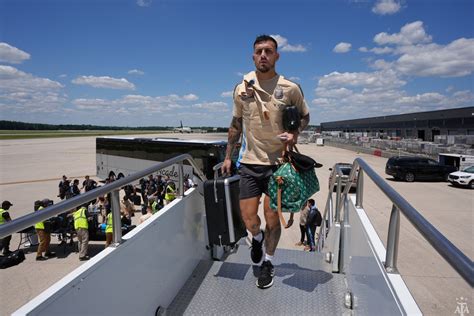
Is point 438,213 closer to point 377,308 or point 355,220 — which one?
point 355,220

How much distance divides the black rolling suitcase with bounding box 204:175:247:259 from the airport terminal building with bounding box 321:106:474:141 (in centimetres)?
5283

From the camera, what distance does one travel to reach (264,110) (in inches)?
118

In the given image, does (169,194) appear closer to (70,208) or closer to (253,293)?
(253,293)

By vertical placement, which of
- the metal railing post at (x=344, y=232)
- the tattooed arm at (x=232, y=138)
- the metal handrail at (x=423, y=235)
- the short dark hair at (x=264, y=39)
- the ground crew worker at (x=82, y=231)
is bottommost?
the ground crew worker at (x=82, y=231)

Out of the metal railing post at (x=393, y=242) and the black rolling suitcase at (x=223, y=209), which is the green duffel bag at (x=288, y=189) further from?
the metal railing post at (x=393, y=242)

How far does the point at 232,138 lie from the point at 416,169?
23429 millimetres

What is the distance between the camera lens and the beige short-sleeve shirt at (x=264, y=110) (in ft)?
9.83

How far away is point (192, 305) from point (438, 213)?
14.6 metres

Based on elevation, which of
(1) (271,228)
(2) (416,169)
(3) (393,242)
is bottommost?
(2) (416,169)

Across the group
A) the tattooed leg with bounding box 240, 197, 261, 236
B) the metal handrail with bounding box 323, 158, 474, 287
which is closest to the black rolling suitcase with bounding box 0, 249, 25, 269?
the tattooed leg with bounding box 240, 197, 261, 236

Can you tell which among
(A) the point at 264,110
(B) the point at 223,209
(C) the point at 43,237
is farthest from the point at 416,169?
(A) the point at 264,110

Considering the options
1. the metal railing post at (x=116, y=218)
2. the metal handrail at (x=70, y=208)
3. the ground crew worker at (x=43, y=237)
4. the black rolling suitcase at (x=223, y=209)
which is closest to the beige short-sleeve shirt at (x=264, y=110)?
the black rolling suitcase at (x=223, y=209)

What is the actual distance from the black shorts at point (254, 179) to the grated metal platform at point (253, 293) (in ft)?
2.70

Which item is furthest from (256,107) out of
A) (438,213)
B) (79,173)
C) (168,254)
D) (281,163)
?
(79,173)
